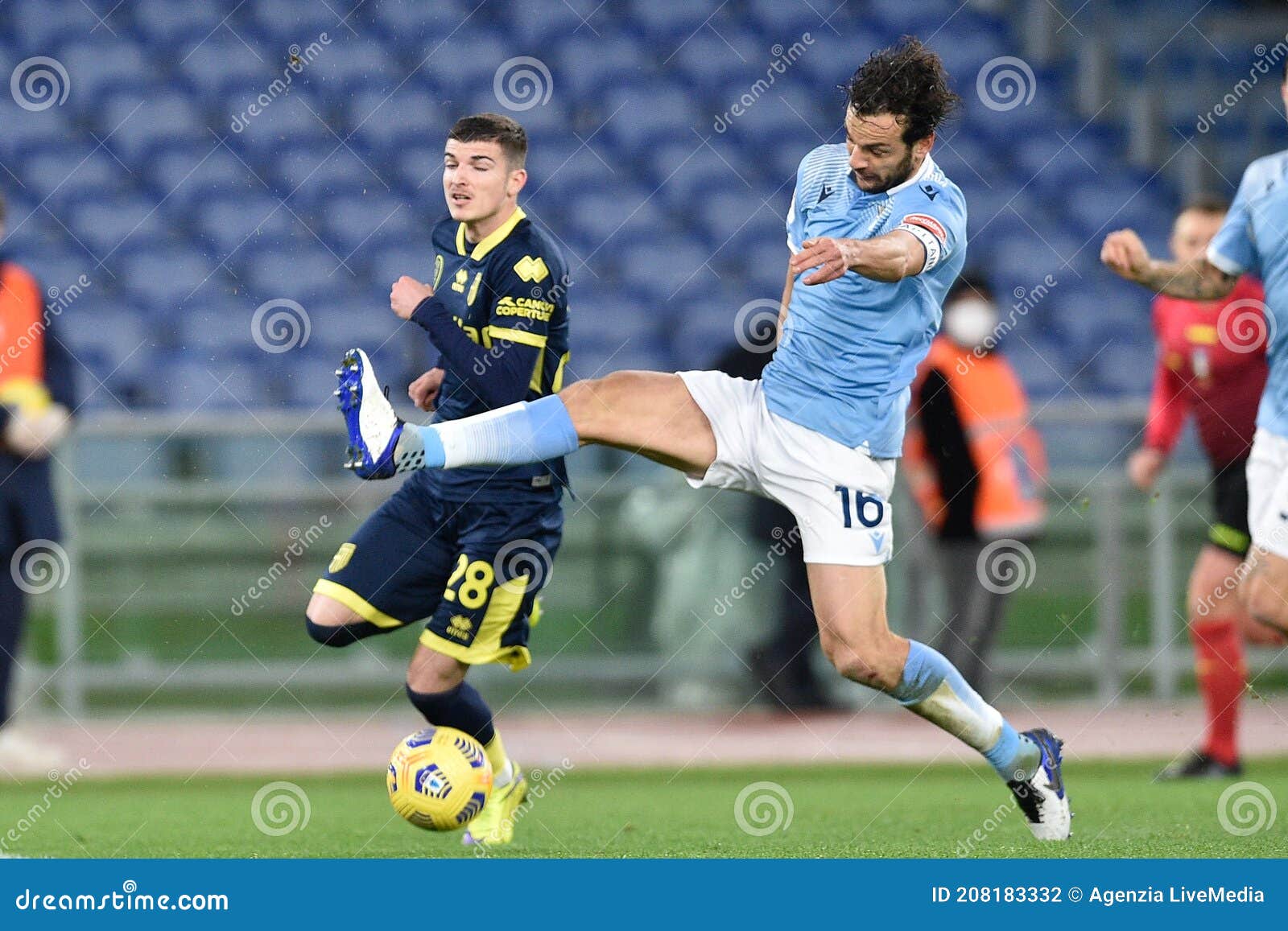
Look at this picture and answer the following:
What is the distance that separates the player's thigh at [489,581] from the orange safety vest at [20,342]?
2.91m

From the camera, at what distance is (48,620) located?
9188 millimetres

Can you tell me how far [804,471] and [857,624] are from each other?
0.47m

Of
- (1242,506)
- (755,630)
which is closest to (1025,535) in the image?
(755,630)

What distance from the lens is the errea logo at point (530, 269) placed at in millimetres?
5570

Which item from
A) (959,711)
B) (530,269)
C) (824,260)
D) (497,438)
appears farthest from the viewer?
(530,269)

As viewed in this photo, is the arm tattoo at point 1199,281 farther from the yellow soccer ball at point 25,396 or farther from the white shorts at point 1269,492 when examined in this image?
the yellow soccer ball at point 25,396

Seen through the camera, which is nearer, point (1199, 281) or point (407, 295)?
point (407, 295)

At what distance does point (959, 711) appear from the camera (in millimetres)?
5465

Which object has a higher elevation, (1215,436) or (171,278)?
(171,278)

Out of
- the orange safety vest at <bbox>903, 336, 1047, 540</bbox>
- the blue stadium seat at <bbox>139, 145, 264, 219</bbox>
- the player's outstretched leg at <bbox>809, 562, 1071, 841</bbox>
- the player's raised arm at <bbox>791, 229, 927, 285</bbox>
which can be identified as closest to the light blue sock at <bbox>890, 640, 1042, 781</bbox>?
the player's outstretched leg at <bbox>809, 562, 1071, 841</bbox>

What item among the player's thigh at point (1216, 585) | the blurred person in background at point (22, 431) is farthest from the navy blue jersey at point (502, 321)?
the player's thigh at point (1216, 585)

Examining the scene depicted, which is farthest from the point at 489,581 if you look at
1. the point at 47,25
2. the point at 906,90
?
the point at 47,25

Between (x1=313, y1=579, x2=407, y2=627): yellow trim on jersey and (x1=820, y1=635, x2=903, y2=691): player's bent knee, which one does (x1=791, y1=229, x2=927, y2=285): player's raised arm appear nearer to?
(x1=820, y1=635, x2=903, y2=691): player's bent knee

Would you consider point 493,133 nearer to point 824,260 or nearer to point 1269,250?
point 824,260
